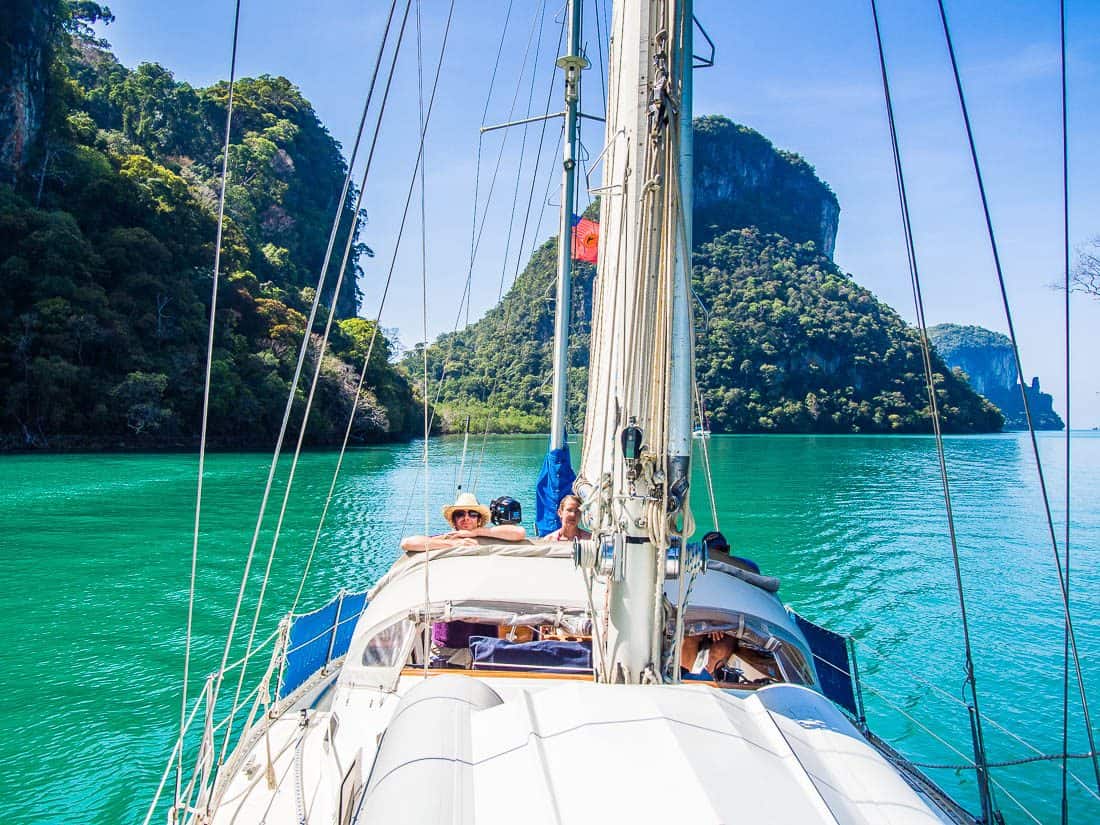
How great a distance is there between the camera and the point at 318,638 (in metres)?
5.96

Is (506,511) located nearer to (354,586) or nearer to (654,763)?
Answer: (654,763)

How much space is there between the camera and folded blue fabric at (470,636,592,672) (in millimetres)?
3795

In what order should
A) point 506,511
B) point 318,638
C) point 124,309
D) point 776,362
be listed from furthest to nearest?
point 776,362
point 124,309
point 506,511
point 318,638

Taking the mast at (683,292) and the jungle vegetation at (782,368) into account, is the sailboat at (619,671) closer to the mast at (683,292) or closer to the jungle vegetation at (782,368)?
the mast at (683,292)

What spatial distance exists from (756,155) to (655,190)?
141 meters

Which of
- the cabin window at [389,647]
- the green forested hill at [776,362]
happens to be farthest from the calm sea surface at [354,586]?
the green forested hill at [776,362]

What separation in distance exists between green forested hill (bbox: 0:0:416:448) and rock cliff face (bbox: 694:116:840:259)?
88.8 meters

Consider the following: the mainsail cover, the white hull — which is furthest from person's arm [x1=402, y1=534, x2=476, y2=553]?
the white hull

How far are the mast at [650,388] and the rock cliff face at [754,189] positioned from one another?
123m

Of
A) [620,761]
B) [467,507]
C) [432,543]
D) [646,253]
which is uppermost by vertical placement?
[646,253]

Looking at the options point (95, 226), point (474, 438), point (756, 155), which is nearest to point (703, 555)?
point (95, 226)

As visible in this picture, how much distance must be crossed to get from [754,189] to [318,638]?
13688cm

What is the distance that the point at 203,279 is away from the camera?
39844 millimetres

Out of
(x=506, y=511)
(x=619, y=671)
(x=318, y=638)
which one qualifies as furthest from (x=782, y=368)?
(x=619, y=671)
